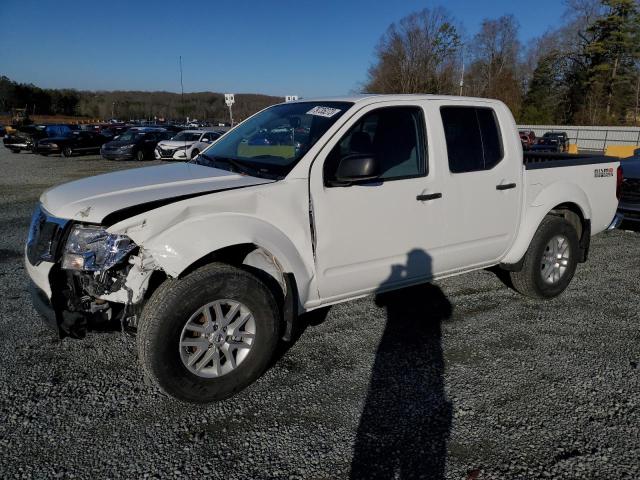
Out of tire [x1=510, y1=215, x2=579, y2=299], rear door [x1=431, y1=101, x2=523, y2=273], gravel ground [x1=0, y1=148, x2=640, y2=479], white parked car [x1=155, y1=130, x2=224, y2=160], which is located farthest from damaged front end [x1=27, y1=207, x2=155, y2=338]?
white parked car [x1=155, y1=130, x2=224, y2=160]

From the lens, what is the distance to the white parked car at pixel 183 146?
19.7 meters

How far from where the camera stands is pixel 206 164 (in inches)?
152

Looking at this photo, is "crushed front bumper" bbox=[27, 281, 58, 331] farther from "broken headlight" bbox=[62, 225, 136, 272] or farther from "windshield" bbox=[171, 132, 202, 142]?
"windshield" bbox=[171, 132, 202, 142]

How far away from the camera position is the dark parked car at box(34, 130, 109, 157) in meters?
24.1

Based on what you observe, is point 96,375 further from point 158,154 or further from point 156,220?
point 158,154

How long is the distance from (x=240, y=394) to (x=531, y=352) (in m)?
2.22

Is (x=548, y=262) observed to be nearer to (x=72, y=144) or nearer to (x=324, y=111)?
(x=324, y=111)

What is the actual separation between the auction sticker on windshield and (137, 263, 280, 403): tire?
4.40 ft

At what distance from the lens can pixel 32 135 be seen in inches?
999

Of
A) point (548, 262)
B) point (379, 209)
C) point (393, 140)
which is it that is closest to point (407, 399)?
point (379, 209)

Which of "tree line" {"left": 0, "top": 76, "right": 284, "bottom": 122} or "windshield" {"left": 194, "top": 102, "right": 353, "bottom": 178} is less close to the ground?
"tree line" {"left": 0, "top": 76, "right": 284, "bottom": 122}

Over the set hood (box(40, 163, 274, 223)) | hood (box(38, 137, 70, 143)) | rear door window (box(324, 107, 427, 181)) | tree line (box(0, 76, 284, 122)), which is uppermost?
tree line (box(0, 76, 284, 122))

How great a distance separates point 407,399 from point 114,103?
139 metres

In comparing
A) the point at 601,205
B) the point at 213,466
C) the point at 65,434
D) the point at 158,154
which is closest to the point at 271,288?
the point at 213,466
